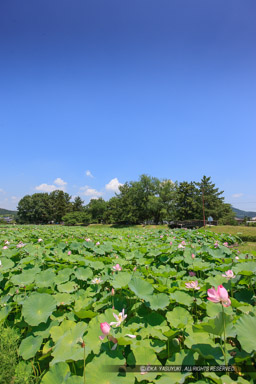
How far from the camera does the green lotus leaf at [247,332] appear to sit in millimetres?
977

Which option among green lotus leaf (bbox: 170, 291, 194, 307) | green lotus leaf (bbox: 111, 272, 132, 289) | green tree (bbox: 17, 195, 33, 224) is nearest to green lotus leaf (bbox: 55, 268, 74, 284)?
green lotus leaf (bbox: 111, 272, 132, 289)

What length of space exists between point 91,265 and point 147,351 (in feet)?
5.08

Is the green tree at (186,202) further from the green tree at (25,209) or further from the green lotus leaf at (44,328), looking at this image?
the green tree at (25,209)

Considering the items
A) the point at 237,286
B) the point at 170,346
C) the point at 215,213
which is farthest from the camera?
the point at 215,213

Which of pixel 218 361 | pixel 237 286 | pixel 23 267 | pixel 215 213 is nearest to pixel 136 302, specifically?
pixel 218 361

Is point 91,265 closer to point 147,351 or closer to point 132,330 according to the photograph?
point 132,330

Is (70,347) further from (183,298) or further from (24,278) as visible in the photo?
(24,278)

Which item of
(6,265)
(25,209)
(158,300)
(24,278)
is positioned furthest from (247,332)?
(25,209)

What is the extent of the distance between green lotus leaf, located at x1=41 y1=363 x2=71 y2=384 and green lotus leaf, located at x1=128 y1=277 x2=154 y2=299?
2.18 feet

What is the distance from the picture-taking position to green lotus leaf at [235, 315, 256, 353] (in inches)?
38.5

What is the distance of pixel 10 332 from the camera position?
5.23 ft

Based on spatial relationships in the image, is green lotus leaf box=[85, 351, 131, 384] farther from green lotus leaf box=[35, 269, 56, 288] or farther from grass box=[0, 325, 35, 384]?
green lotus leaf box=[35, 269, 56, 288]

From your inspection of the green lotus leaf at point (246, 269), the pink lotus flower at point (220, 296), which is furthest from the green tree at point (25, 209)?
the pink lotus flower at point (220, 296)

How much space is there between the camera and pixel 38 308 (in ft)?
5.11
